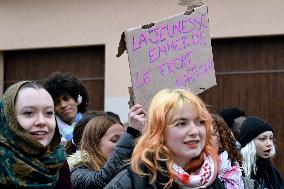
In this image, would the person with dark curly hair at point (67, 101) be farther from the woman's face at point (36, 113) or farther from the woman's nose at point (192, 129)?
the woman's nose at point (192, 129)

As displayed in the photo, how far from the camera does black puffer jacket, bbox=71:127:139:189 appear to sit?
3561 millimetres

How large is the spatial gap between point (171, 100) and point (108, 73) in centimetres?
621

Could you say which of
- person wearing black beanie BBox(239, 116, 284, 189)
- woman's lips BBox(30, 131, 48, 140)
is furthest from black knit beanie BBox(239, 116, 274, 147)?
woman's lips BBox(30, 131, 48, 140)

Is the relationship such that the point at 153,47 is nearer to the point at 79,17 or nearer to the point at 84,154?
the point at 84,154

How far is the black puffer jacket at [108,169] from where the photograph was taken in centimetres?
356

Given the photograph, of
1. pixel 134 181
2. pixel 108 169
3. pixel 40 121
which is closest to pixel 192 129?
pixel 134 181

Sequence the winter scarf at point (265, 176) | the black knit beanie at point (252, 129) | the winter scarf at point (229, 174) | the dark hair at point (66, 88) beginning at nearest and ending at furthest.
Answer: the winter scarf at point (229, 174) < the winter scarf at point (265, 176) < the black knit beanie at point (252, 129) < the dark hair at point (66, 88)

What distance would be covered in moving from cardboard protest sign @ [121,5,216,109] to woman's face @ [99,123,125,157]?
605 mm

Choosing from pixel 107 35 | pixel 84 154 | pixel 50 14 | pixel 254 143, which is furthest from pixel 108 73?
pixel 84 154

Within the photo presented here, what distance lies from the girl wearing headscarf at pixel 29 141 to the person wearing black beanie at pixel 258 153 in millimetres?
2760

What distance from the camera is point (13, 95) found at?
123 inches

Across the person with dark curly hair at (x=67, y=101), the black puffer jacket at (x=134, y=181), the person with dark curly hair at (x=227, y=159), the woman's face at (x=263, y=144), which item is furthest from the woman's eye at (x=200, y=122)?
the woman's face at (x=263, y=144)

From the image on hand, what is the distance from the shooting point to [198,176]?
301 cm

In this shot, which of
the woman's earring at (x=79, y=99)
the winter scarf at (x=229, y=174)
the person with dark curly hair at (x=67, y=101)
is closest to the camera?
the winter scarf at (x=229, y=174)
